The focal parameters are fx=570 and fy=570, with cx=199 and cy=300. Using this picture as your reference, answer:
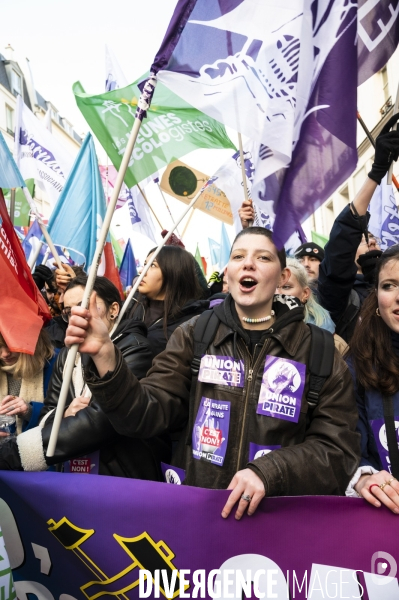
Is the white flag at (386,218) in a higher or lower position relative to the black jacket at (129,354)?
higher

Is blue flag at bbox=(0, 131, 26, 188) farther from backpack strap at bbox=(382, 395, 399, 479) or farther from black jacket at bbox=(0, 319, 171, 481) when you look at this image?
backpack strap at bbox=(382, 395, 399, 479)

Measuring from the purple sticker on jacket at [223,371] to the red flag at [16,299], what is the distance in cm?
A: 97

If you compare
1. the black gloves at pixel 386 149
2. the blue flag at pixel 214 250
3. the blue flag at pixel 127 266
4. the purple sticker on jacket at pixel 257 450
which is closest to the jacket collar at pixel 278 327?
the purple sticker on jacket at pixel 257 450

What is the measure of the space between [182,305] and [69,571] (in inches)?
77.3

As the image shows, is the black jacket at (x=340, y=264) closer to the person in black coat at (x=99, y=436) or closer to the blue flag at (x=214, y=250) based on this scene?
the person in black coat at (x=99, y=436)

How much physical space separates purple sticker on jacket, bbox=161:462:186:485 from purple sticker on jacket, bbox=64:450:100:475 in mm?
306

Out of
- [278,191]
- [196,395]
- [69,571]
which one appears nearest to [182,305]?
Result: [278,191]

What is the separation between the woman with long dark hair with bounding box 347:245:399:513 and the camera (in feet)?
7.28

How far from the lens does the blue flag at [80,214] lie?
546 centimetres

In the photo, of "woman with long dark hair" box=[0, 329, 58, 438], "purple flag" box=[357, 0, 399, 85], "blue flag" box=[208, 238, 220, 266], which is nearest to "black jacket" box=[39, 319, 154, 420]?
"woman with long dark hair" box=[0, 329, 58, 438]

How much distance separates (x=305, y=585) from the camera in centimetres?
187

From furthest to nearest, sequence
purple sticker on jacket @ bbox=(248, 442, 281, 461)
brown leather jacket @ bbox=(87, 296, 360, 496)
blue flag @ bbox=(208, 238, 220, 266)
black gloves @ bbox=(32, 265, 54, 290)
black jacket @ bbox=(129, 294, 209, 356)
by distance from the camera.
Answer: blue flag @ bbox=(208, 238, 220, 266) → black gloves @ bbox=(32, 265, 54, 290) → black jacket @ bbox=(129, 294, 209, 356) → purple sticker on jacket @ bbox=(248, 442, 281, 461) → brown leather jacket @ bbox=(87, 296, 360, 496)

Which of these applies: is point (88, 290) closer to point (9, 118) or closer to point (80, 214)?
point (80, 214)

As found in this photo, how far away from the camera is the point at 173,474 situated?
235cm
